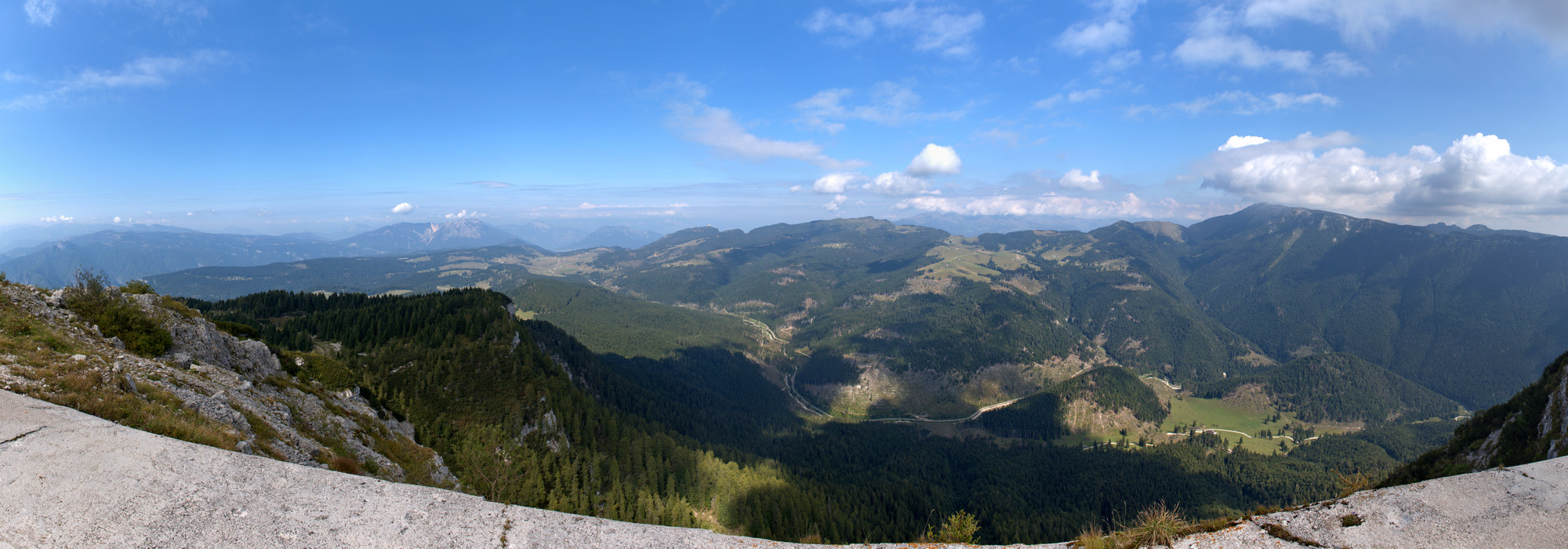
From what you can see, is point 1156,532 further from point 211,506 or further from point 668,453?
point 668,453

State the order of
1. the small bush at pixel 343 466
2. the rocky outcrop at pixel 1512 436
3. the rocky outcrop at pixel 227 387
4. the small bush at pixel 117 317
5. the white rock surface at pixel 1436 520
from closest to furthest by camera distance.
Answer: the white rock surface at pixel 1436 520 → the rocky outcrop at pixel 227 387 → the small bush at pixel 343 466 → the small bush at pixel 117 317 → the rocky outcrop at pixel 1512 436

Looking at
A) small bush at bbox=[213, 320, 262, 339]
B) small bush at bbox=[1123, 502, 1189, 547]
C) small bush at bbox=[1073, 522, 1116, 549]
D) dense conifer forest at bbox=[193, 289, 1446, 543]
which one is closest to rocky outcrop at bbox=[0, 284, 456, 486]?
small bush at bbox=[213, 320, 262, 339]

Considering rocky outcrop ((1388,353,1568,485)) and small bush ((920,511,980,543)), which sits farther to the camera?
rocky outcrop ((1388,353,1568,485))

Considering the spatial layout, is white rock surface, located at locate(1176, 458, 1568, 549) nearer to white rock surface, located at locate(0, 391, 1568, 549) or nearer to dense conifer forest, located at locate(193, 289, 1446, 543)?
white rock surface, located at locate(0, 391, 1568, 549)

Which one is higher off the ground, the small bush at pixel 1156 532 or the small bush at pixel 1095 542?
the small bush at pixel 1156 532

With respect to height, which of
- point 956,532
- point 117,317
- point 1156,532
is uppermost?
point 117,317

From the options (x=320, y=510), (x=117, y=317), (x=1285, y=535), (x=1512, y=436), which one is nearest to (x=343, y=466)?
(x=320, y=510)

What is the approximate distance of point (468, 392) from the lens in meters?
59.2

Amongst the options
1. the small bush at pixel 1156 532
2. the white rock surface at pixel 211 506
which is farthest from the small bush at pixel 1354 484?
the white rock surface at pixel 211 506

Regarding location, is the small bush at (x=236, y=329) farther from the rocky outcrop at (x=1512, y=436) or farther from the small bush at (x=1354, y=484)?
the rocky outcrop at (x=1512, y=436)

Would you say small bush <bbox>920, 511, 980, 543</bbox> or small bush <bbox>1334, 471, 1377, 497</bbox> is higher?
small bush <bbox>1334, 471, 1377, 497</bbox>

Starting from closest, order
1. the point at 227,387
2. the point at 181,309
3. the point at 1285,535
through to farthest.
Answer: the point at 1285,535
the point at 227,387
the point at 181,309

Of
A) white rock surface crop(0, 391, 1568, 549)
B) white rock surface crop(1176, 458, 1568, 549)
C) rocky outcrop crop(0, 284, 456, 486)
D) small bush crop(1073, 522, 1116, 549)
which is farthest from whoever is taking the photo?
rocky outcrop crop(0, 284, 456, 486)

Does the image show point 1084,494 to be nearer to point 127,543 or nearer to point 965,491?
point 965,491
